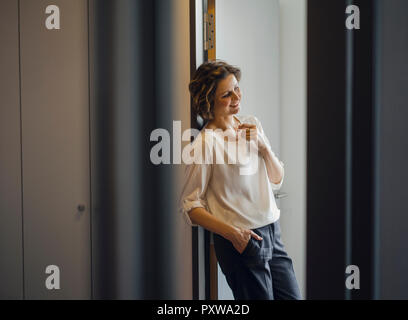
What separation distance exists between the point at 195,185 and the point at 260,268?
1.19ft

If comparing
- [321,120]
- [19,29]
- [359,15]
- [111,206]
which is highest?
[19,29]

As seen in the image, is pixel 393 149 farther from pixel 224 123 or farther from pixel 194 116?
pixel 194 116

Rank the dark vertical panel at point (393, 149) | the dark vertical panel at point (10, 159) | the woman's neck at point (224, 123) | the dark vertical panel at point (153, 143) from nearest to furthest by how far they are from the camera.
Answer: the dark vertical panel at point (393, 149)
the woman's neck at point (224, 123)
the dark vertical panel at point (10, 159)
the dark vertical panel at point (153, 143)

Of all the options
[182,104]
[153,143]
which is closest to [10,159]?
[153,143]

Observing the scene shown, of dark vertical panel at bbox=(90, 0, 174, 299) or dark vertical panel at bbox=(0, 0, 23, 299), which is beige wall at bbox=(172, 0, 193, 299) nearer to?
dark vertical panel at bbox=(90, 0, 174, 299)

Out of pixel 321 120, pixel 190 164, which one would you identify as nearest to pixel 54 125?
pixel 190 164

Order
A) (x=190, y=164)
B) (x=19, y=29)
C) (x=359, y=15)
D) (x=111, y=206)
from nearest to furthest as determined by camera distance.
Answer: (x=359, y=15) → (x=190, y=164) → (x=19, y=29) → (x=111, y=206)

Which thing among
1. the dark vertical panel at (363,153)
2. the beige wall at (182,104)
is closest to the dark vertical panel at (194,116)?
the beige wall at (182,104)

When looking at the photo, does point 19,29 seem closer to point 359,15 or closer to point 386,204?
point 359,15

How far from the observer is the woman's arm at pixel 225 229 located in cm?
98

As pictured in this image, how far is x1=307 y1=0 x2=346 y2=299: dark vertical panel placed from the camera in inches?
15.5

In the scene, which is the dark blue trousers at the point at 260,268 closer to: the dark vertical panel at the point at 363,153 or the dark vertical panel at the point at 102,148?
the dark vertical panel at the point at 363,153

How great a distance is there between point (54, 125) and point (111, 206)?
494 mm

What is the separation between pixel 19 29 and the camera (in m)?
1.39
